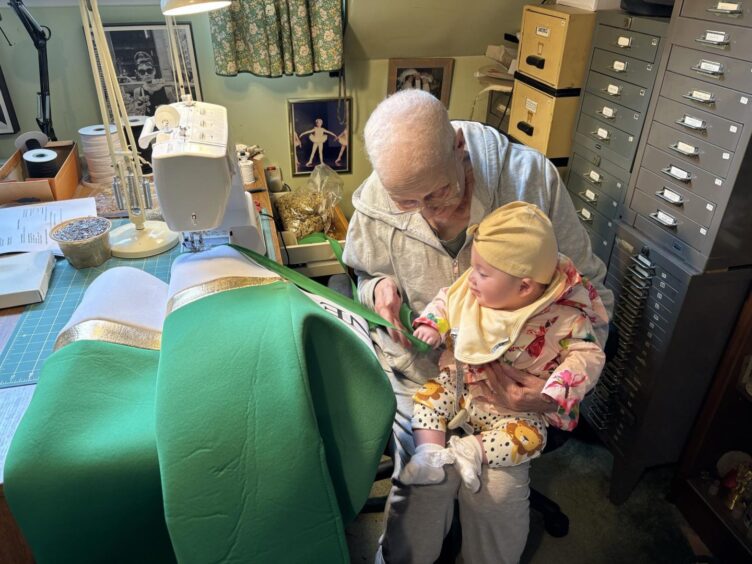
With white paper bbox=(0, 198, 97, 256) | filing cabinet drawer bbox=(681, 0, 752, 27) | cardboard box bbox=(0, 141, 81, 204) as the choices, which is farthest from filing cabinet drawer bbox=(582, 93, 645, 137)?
cardboard box bbox=(0, 141, 81, 204)

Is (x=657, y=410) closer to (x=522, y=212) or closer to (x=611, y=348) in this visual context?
(x=611, y=348)

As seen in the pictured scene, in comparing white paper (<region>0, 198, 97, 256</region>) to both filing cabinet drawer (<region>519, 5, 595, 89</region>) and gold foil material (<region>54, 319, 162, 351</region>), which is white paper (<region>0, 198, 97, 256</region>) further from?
filing cabinet drawer (<region>519, 5, 595, 89</region>)

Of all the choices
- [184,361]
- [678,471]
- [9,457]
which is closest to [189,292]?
[184,361]

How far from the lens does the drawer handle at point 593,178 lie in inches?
75.3

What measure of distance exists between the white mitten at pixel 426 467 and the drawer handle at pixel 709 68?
3.78ft

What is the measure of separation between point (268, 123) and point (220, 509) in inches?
88.2

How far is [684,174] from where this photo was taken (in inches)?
59.6

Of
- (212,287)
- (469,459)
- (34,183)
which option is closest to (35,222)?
(34,183)

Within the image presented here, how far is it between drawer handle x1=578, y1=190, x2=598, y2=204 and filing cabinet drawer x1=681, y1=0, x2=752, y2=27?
0.63 meters

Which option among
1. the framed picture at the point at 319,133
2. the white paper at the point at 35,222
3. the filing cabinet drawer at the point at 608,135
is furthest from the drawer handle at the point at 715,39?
the white paper at the point at 35,222

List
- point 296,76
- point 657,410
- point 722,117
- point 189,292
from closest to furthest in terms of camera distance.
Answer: point 189,292 < point 722,117 < point 657,410 < point 296,76

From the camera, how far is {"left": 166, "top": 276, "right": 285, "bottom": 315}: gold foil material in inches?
37.3

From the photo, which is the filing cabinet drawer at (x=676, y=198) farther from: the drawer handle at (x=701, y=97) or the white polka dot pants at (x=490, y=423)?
the white polka dot pants at (x=490, y=423)

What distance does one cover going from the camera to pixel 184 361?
78 cm
